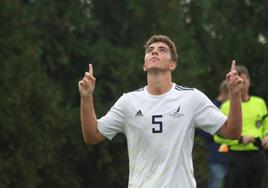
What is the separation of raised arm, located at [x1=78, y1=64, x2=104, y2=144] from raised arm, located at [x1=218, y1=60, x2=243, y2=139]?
99cm

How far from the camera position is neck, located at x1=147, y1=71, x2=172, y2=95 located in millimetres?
7129

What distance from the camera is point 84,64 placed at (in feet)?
56.3

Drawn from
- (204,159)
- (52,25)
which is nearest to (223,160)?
(204,159)

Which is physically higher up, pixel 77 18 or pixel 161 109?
pixel 77 18

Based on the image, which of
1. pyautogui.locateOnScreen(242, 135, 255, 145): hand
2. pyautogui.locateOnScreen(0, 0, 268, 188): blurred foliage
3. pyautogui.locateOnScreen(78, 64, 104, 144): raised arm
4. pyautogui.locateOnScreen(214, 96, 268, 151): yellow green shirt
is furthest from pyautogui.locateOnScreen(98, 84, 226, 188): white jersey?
pyautogui.locateOnScreen(0, 0, 268, 188): blurred foliage

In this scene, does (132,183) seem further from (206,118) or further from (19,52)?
(19,52)

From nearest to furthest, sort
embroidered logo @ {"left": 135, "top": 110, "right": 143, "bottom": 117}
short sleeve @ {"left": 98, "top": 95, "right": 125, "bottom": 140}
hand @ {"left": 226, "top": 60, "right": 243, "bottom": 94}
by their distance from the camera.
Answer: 1. hand @ {"left": 226, "top": 60, "right": 243, "bottom": 94}
2. embroidered logo @ {"left": 135, "top": 110, "right": 143, "bottom": 117}
3. short sleeve @ {"left": 98, "top": 95, "right": 125, "bottom": 140}

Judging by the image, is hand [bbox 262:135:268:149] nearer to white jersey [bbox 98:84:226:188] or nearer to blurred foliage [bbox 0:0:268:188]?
white jersey [bbox 98:84:226:188]

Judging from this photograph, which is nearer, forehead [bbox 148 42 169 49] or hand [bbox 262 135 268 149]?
forehead [bbox 148 42 169 49]

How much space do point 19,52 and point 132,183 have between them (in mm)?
7231

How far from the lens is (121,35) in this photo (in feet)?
57.2

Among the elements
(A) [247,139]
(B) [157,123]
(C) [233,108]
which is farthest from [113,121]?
(A) [247,139]

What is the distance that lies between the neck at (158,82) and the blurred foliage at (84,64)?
653 cm

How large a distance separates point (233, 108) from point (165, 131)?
0.58m
